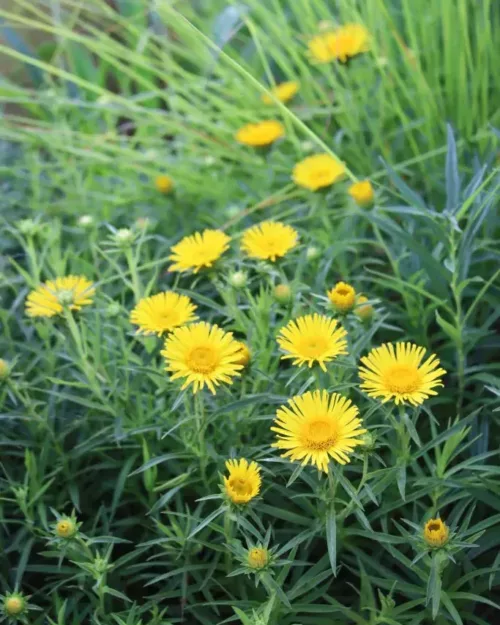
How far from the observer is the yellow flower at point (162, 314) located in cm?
88

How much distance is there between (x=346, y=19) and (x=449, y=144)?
52 cm

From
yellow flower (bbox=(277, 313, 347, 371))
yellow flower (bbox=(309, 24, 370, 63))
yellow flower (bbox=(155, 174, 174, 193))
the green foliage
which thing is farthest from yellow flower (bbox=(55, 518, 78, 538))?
yellow flower (bbox=(309, 24, 370, 63))

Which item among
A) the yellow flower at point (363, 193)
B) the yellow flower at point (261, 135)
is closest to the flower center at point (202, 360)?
the yellow flower at point (363, 193)

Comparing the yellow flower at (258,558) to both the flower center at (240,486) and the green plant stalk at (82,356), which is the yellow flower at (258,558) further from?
the green plant stalk at (82,356)

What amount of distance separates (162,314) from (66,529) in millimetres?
252

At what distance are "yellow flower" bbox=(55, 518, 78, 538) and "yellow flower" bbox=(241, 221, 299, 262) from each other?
378mm

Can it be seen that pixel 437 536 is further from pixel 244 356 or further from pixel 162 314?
pixel 162 314

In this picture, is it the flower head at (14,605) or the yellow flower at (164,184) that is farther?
the yellow flower at (164,184)

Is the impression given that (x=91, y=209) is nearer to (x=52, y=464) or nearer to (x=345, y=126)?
(x=345, y=126)

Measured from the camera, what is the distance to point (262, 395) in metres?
0.88

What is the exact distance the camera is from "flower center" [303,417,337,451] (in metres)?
0.76

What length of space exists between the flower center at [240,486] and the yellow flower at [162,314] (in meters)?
0.19

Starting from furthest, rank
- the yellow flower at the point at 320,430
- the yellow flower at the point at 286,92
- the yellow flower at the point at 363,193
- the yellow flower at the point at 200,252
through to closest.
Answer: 1. the yellow flower at the point at 286,92
2. the yellow flower at the point at 363,193
3. the yellow flower at the point at 200,252
4. the yellow flower at the point at 320,430

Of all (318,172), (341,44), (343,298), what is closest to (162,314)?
(343,298)
